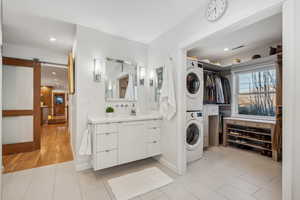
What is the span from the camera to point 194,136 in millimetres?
2742

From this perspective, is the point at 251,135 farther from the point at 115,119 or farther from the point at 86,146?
the point at 86,146

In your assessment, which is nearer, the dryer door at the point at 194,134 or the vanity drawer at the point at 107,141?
the vanity drawer at the point at 107,141

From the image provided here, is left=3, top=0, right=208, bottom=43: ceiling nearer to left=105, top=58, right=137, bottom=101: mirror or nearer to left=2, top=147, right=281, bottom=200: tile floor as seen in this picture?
left=105, top=58, right=137, bottom=101: mirror

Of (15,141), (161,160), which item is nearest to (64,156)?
(15,141)

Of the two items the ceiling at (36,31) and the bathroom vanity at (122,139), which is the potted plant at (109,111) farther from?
the ceiling at (36,31)

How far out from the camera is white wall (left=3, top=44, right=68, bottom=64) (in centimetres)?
293

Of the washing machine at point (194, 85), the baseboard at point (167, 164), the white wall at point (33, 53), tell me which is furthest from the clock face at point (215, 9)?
the white wall at point (33, 53)

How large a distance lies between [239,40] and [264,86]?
55.4 inches

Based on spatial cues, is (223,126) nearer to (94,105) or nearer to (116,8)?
(94,105)

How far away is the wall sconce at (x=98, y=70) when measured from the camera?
2375mm

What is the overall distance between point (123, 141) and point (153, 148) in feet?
2.08

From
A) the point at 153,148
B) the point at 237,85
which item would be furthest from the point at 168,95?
the point at 237,85

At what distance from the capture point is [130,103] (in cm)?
279

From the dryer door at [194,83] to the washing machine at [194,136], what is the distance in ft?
1.34
